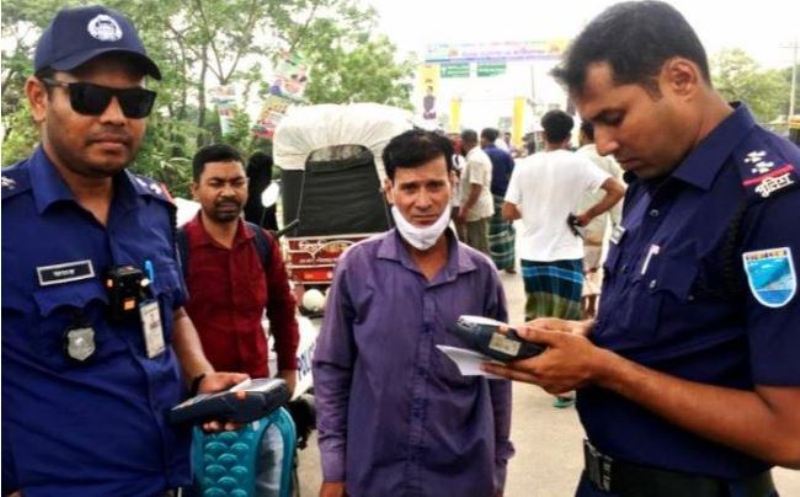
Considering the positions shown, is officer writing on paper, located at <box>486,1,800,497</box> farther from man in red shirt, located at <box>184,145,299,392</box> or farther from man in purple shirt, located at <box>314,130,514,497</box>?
man in red shirt, located at <box>184,145,299,392</box>

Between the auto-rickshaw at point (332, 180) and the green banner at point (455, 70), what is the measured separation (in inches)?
962

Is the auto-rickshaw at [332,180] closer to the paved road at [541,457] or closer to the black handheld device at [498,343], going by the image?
the paved road at [541,457]

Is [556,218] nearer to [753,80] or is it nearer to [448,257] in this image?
[448,257]

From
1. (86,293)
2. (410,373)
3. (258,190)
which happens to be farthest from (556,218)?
(86,293)

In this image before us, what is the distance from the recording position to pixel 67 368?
5.67 feet

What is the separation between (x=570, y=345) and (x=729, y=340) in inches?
11.4

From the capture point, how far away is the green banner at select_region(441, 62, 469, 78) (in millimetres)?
31781

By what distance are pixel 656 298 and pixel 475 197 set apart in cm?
682

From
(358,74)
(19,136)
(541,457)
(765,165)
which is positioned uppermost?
(358,74)

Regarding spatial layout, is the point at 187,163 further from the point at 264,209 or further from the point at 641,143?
the point at 641,143

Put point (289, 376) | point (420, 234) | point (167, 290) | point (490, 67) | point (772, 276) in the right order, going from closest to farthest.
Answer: point (772, 276) < point (167, 290) < point (420, 234) < point (289, 376) < point (490, 67)

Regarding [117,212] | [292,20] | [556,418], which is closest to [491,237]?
[556,418]

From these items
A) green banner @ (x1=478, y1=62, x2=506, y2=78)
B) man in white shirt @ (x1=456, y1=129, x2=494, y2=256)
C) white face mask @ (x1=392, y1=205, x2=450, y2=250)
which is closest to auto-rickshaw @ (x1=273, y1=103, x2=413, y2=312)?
man in white shirt @ (x1=456, y1=129, x2=494, y2=256)

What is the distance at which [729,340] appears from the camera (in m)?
1.46
